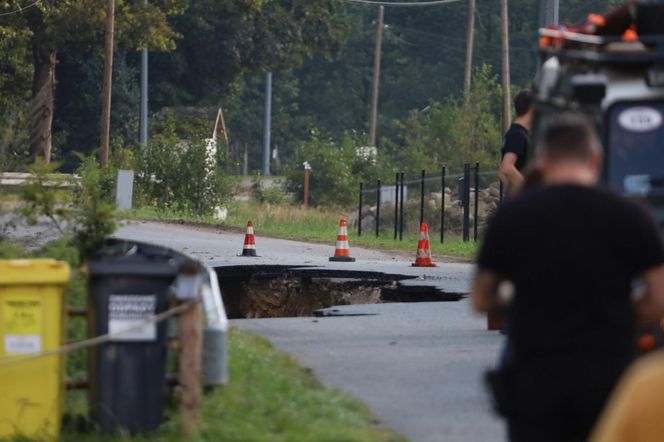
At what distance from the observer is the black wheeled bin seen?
7.65 metres

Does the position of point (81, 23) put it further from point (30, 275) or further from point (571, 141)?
point (571, 141)

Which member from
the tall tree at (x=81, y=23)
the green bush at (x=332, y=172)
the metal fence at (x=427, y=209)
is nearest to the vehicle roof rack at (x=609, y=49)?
the metal fence at (x=427, y=209)

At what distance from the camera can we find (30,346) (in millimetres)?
7691

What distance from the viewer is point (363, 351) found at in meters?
12.0

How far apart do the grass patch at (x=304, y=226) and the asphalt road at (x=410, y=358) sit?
11.7m

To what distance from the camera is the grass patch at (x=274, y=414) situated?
787 cm

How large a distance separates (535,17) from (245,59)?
32.0 m

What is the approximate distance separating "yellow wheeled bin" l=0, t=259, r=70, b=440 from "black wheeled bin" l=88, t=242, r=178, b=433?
0.63 feet

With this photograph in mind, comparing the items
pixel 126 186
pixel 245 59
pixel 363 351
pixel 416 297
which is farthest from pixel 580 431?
pixel 245 59

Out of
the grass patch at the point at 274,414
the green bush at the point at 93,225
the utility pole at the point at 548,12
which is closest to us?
A: the grass patch at the point at 274,414

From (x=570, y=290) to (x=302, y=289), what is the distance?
14.2 metres

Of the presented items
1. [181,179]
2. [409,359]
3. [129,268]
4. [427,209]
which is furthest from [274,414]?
[181,179]

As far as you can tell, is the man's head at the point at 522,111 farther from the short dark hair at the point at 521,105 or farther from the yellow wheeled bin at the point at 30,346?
the yellow wheeled bin at the point at 30,346

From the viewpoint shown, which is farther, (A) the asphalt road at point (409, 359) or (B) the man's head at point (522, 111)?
(B) the man's head at point (522, 111)
